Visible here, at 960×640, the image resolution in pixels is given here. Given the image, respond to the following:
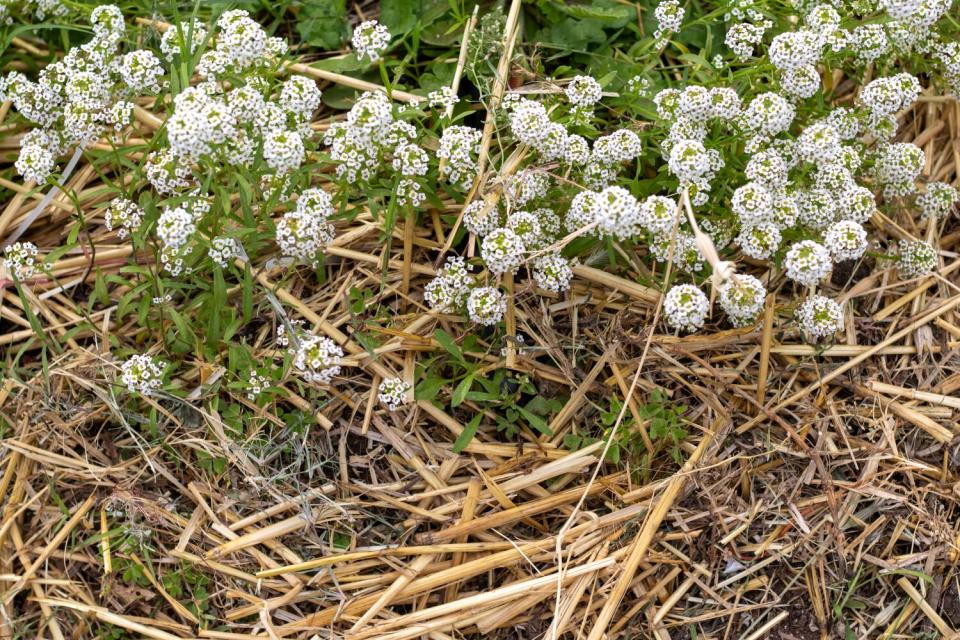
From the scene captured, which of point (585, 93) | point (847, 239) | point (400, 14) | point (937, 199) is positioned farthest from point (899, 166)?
point (400, 14)

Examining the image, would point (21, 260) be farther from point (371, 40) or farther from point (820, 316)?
point (820, 316)

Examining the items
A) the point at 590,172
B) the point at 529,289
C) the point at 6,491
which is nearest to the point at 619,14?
the point at 590,172

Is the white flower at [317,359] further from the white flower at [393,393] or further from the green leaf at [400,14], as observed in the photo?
the green leaf at [400,14]

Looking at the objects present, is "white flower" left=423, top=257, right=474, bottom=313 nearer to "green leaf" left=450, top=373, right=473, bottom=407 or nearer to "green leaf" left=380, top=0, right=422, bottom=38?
"green leaf" left=450, top=373, right=473, bottom=407

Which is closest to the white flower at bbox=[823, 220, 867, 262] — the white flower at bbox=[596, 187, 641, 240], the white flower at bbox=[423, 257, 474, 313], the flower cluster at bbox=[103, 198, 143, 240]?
the white flower at bbox=[596, 187, 641, 240]

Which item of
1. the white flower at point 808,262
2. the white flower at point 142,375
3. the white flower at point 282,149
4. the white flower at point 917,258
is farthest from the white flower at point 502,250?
the white flower at point 917,258

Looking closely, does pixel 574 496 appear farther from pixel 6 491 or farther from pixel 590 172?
pixel 6 491
